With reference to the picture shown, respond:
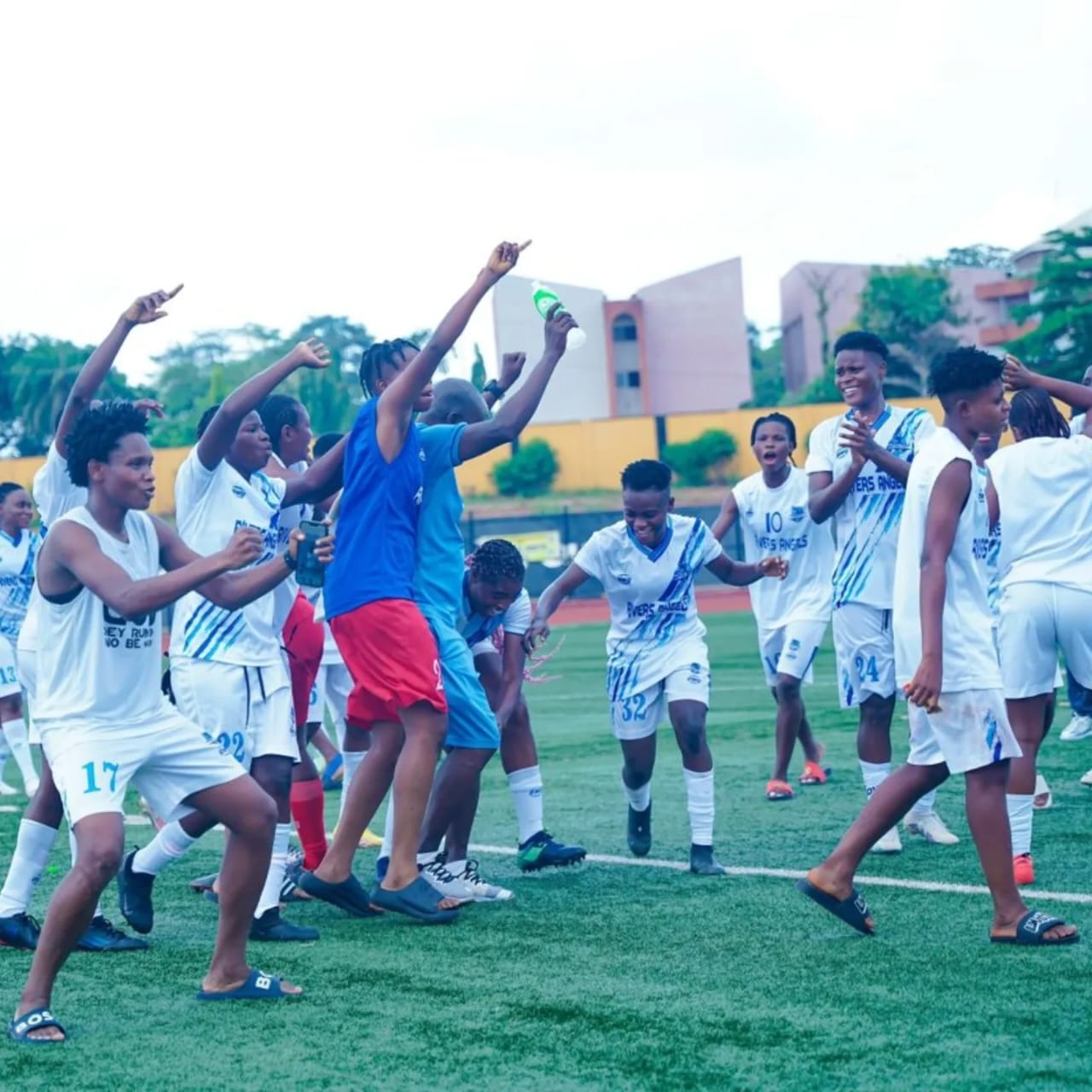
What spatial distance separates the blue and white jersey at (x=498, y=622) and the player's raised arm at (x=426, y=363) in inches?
60.1

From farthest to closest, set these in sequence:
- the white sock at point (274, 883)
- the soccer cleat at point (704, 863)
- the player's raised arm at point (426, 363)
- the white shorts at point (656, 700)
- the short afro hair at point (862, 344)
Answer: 1. the short afro hair at point (862, 344)
2. the white shorts at point (656, 700)
3. the soccer cleat at point (704, 863)
4. the white sock at point (274, 883)
5. the player's raised arm at point (426, 363)

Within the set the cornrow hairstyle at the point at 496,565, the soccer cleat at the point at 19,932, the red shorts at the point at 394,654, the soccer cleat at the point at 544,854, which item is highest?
the cornrow hairstyle at the point at 496,565

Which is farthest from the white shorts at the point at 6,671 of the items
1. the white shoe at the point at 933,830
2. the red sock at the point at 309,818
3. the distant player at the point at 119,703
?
the distant player at the point at 119,703

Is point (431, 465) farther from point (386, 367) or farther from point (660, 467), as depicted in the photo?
point (660, 467)

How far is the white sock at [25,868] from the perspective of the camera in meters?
6.64

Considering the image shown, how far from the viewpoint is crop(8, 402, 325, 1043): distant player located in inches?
210

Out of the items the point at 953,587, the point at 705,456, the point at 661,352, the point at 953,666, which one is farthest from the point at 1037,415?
the point at 661,352

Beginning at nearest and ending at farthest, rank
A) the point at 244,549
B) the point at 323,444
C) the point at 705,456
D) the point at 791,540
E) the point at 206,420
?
the point at 244,549 < the point at 206,420 < the point at 323,444 < the point at 791,540 < the point at 705,456

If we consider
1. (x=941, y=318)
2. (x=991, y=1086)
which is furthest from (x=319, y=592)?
(x=941, y=318)

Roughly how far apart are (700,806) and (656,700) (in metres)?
0.63

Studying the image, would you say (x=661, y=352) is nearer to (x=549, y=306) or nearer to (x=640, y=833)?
(x=640, y=833)

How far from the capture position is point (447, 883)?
7.14m

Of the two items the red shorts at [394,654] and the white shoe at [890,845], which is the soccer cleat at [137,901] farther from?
the white shoe at [890,845]

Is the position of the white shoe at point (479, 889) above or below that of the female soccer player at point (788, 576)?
below
